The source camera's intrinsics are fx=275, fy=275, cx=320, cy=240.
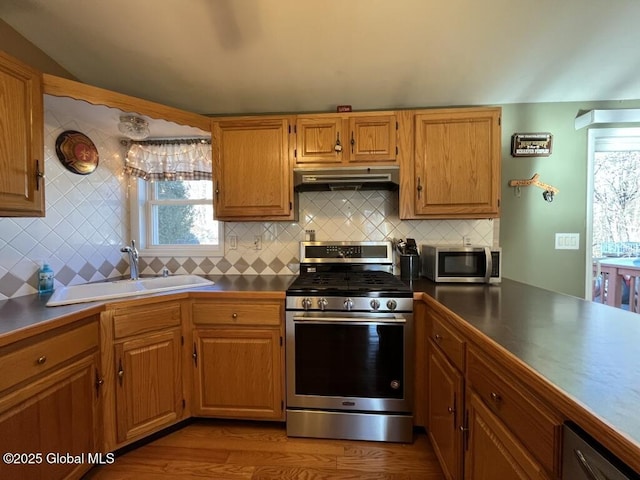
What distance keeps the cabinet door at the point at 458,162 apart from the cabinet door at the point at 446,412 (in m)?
1.01

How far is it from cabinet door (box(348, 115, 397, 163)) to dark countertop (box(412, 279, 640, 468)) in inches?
41.3

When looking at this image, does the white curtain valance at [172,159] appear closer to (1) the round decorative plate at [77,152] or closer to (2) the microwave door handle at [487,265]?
(1) the round decorative plate at [77,152]

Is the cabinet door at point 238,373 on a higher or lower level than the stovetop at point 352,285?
lower

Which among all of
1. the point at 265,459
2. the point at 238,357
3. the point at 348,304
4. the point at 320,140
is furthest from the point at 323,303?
the point at 320,140

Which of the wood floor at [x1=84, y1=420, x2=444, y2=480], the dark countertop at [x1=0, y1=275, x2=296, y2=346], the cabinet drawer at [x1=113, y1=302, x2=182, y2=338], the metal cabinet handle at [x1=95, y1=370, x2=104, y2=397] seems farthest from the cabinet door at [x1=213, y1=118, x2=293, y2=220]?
the wood floor at [x1=84, y1=420, x2=444, y2=480]

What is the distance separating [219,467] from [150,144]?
237 centimetres

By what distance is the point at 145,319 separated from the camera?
1583 mm

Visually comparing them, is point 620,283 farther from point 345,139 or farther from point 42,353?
point 42,353

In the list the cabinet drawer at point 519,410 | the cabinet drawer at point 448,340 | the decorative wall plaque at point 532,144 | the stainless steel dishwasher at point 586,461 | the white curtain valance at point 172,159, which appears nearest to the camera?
the stainless steel dishwasher at point 586,461

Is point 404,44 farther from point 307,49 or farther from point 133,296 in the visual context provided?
point 133,296

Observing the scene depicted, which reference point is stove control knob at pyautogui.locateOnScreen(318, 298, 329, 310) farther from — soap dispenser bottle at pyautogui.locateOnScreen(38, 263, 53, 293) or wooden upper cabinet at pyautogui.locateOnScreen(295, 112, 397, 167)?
soap dispenser bottle at pyautogui.locateOnScreen(38, 263, 53, 293)

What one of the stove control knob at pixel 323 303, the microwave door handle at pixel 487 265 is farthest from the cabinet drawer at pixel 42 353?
the microwave door handle at pixel 487 265

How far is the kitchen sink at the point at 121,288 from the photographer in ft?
5.18

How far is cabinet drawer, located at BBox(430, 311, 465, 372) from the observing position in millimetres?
1167
